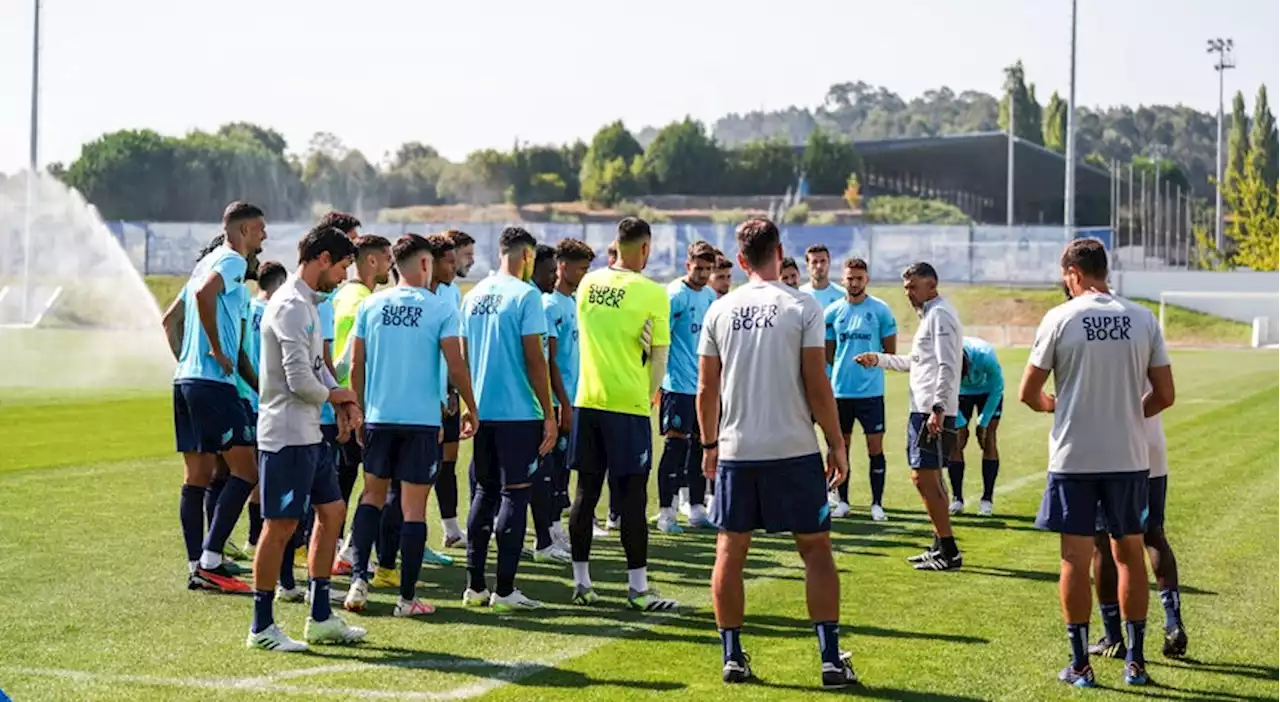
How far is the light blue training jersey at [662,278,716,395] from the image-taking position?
1370 cm

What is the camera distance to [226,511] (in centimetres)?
1044

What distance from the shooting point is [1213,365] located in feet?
141

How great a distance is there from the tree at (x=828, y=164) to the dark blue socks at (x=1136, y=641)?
424 ft

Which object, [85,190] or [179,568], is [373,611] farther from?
[85,190]

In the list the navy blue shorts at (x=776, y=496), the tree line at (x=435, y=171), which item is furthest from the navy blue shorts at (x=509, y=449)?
the tree line at (x=435, y=171)

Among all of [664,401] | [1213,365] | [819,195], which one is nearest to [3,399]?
[664,401]

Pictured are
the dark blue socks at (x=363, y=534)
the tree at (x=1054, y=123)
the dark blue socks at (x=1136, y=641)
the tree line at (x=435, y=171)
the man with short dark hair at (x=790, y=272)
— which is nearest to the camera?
the dark blue socks at (x=1136, y=641)

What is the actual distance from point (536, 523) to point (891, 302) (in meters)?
52.9

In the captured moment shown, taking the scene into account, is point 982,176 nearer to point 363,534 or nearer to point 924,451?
point 924,451

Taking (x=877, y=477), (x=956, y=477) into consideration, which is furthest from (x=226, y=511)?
(x=956, y=477)

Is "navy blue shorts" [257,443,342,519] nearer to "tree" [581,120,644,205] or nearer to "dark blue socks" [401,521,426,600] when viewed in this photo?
"dark blue socks" [401,521,426,600]

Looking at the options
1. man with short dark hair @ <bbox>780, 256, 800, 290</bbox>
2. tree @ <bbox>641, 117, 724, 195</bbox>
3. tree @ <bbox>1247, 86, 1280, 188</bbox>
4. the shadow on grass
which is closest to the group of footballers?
the shadow on grass

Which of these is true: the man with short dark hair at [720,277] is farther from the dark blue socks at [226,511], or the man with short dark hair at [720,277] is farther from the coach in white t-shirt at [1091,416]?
the coach in white t-shirt at [1091,416]

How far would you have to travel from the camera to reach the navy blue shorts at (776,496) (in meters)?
7.96
